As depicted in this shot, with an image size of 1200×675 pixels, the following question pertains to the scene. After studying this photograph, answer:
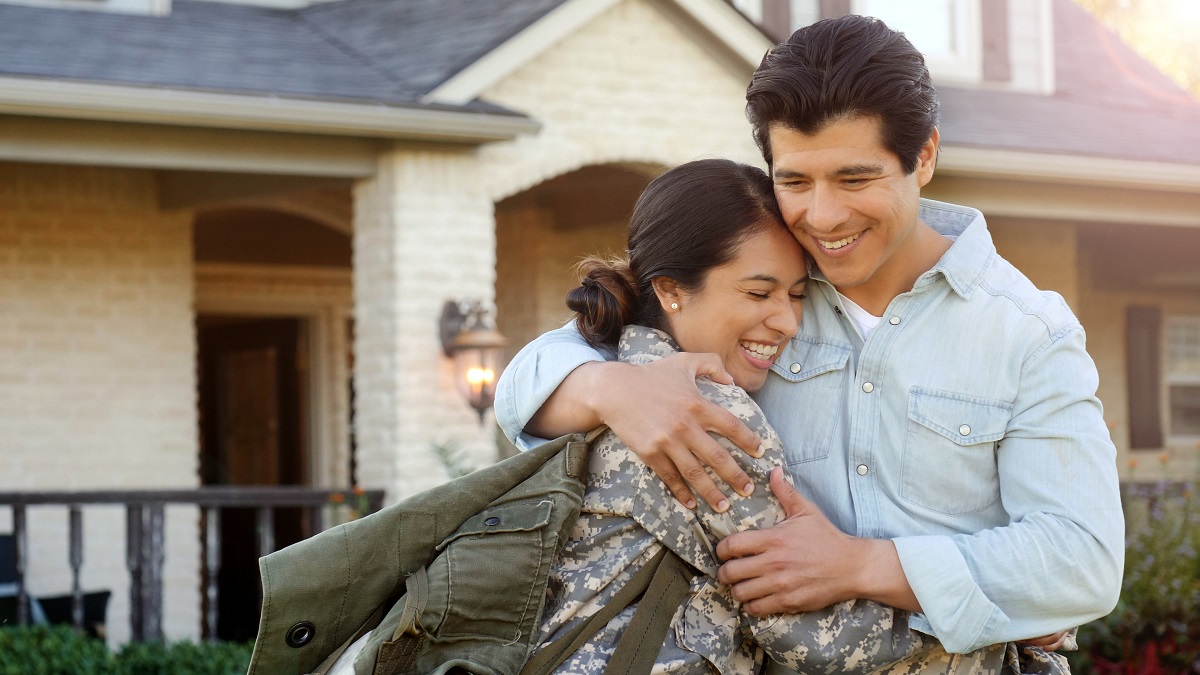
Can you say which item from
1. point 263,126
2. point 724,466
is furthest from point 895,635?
point 263,126

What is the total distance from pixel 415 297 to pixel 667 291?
5905 mm

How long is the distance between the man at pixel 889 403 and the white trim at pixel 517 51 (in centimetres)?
577

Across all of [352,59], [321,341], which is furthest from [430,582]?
[321,341]

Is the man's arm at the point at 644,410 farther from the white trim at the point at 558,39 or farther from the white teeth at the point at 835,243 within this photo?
the white trim at the point at 558,39

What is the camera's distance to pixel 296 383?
11.8 meters

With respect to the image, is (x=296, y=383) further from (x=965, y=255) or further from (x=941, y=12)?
(x=965, y=255)

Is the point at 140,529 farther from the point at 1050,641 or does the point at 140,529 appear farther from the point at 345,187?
the point at 1050,641

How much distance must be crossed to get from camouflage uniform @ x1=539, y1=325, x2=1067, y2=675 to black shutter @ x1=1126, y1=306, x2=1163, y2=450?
1208 cm

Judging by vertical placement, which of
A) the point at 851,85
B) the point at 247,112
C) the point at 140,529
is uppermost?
the point at 247,112

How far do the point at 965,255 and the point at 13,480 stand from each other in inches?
310

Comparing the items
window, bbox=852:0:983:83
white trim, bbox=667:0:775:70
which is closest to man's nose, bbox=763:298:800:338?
white trim, bbox=667:0:775:70

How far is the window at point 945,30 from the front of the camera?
11.6 metres

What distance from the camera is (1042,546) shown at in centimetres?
225

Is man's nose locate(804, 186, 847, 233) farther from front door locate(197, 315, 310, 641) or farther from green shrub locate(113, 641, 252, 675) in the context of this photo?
front door locate(197, 315, 310, 641)
